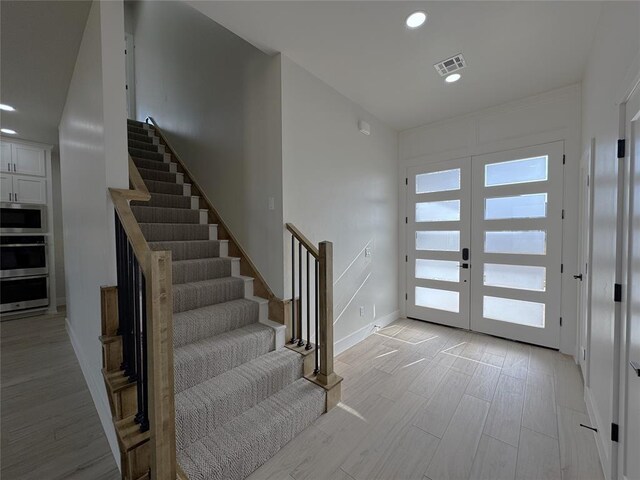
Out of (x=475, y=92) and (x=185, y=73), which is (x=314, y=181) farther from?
(x=185, y=73)

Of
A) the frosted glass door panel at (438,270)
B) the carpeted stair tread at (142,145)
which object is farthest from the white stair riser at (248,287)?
the carpeted stair tread at (142,145)

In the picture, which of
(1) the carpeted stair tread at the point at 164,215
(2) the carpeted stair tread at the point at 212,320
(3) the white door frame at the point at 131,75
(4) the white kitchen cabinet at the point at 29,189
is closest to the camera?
(2) the carpeted stair tread at the point at 212,320

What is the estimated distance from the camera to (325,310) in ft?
7.27

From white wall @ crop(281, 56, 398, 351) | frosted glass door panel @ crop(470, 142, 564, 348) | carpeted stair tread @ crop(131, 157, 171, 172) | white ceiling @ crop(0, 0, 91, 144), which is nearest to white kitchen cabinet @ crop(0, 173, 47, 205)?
white ceiling @ crop(0, 0, 91, 144)

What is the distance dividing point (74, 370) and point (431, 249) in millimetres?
4390

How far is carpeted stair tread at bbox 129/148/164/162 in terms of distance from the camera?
13.4 feet

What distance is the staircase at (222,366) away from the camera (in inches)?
64.4

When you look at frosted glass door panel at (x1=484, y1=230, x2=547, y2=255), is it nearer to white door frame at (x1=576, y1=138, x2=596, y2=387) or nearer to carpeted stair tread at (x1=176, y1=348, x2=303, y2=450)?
white door frame at (x1=576, y1=138, x2=596, y2=387)

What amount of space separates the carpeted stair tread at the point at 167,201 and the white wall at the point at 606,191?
396 cm

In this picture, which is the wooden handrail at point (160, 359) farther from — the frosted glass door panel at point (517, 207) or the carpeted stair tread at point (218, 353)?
the frosted glass door panel at point (517, 207)

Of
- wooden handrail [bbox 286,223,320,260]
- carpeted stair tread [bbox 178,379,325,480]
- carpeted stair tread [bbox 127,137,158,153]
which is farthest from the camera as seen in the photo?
carpeted stair tread [bbox 127,137,158,153]

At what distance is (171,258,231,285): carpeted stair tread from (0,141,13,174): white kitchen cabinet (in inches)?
154

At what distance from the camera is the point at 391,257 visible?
13.7 ft

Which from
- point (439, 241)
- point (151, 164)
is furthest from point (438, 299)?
point (151, 164)
